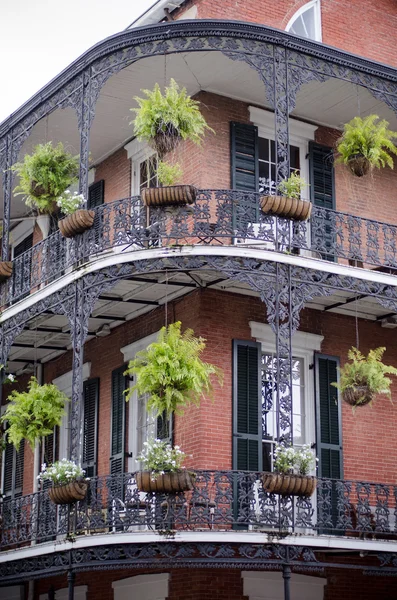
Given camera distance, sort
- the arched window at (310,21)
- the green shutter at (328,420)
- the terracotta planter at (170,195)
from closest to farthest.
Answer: the terracotta planter at (170,195)
the green shutter at (328,420)
the arched window at (310,21)

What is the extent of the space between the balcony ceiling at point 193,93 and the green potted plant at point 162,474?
539 centimetres

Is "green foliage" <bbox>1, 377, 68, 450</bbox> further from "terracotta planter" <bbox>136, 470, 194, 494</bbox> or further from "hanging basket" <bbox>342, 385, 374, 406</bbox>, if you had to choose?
"hanging basket" <bbox>342, 385, 374, 406</bbox>

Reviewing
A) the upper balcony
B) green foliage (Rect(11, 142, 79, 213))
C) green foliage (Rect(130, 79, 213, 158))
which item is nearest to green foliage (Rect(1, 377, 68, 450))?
the upper balcony

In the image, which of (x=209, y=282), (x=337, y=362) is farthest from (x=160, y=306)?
(x=337, y=362)

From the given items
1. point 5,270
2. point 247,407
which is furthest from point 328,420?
point 5,270

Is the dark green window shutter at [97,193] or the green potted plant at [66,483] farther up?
the dark green window shutter at [97,193]

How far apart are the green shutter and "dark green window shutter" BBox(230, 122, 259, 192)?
261 cm

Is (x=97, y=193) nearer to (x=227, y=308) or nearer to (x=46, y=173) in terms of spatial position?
(x=46, y=173)

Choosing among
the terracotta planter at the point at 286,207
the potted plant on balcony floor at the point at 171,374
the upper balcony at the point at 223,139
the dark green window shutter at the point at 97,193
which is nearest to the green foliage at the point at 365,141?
the upper balcony at the point at 223,139

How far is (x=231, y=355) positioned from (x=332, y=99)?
162 inches

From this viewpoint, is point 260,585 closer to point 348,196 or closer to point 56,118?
point 348,196

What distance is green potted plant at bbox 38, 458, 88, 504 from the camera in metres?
13.4

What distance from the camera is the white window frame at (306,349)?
50.1ft

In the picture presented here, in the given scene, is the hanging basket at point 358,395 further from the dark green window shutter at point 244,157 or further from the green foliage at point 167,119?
the green foliage at point 167,119
